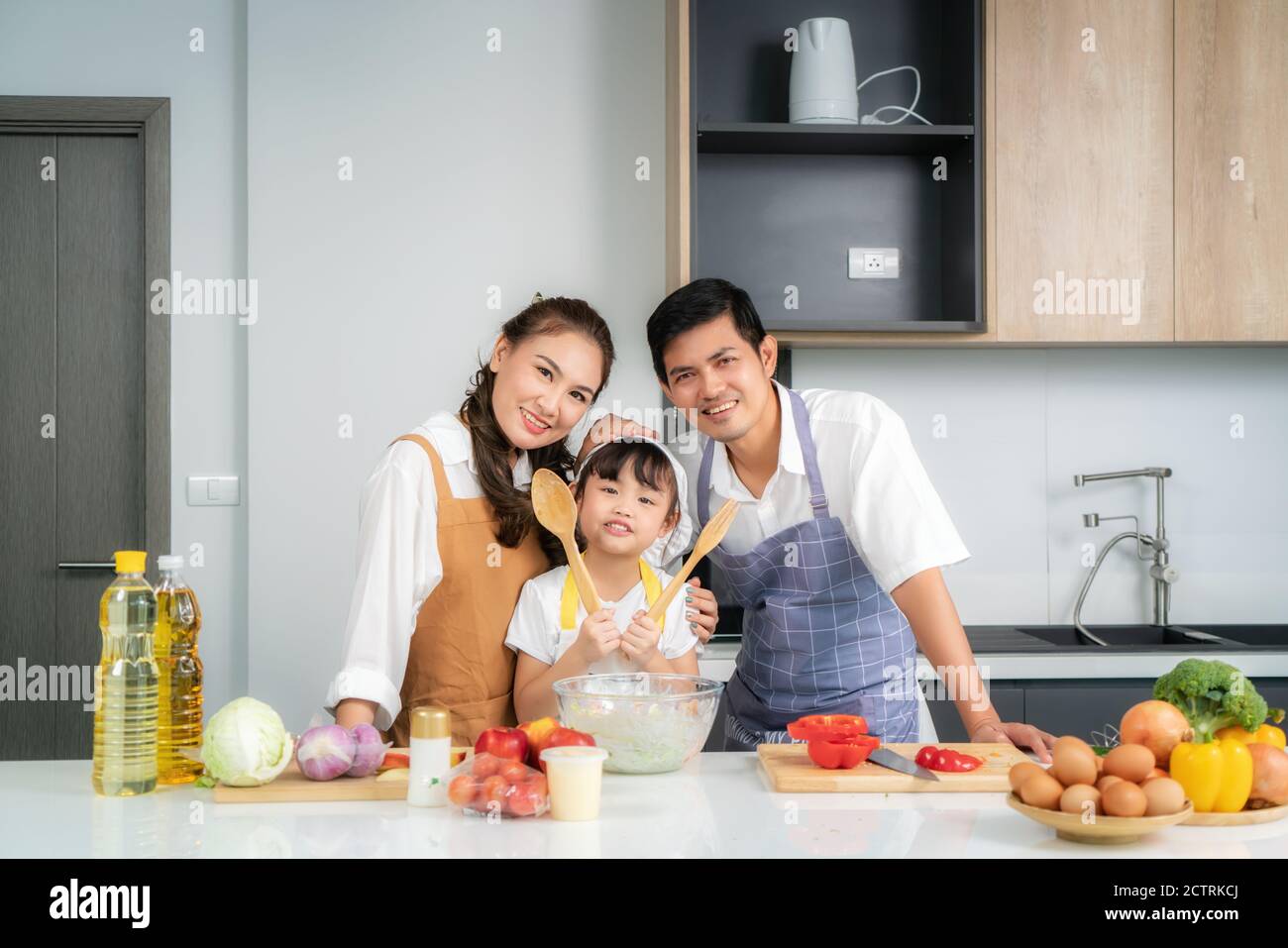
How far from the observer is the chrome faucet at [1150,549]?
2.90 meters

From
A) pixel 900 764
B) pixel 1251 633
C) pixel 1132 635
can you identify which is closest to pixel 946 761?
pixel 900 764

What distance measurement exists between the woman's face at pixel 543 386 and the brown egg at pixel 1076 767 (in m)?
0.91

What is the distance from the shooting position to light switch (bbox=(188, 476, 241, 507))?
291 centimetres

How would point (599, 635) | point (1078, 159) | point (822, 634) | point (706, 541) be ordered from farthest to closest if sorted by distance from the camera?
point (1078, 159) < point (822, 634) < point (706, 541) < point (599, 635)

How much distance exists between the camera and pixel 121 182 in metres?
2.97

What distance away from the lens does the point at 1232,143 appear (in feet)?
8.70

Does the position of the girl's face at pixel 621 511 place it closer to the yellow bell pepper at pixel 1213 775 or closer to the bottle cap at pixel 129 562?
the bottle cap at pixel 129 562

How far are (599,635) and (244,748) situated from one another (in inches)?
18.6

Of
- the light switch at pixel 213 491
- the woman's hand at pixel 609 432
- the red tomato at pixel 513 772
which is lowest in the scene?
the red tomato at pixel 513 772

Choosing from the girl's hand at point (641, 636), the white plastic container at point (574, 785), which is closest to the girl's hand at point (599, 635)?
the girl's hand at point (641, 636)

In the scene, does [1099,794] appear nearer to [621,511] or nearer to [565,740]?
[565,740]
